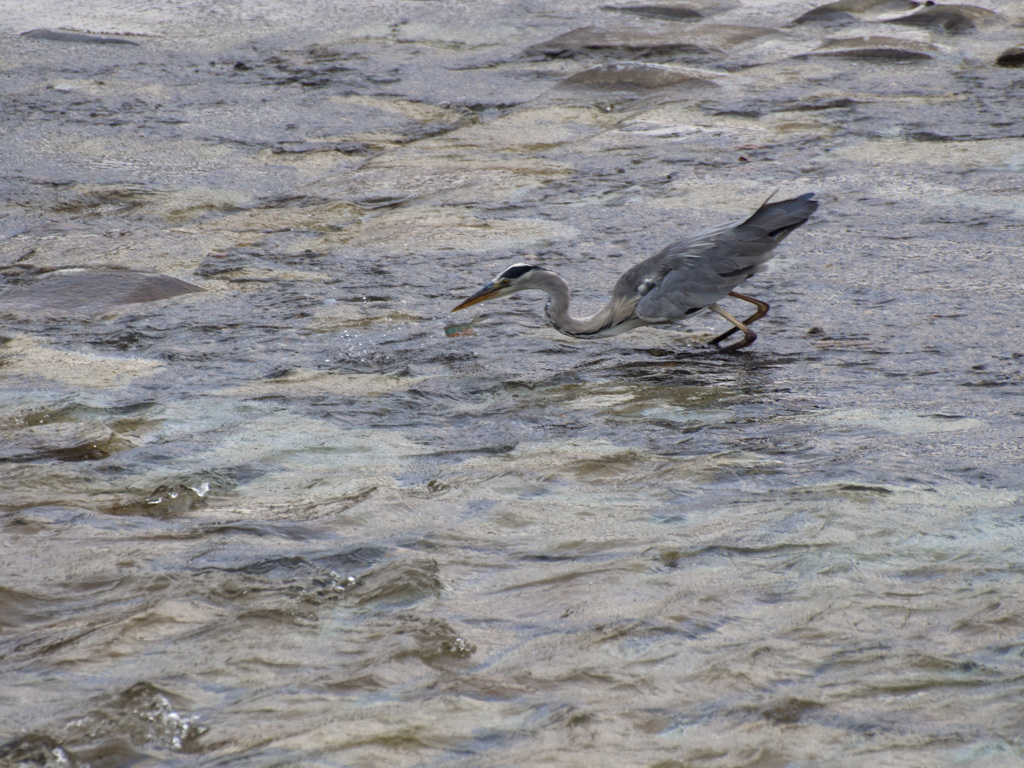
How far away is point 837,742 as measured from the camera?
2561mm

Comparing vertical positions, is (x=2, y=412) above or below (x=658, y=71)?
below

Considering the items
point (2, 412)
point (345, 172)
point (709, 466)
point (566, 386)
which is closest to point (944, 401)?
point (709, 466)

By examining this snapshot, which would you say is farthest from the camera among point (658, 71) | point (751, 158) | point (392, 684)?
point (658, 71)

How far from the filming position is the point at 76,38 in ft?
37.4

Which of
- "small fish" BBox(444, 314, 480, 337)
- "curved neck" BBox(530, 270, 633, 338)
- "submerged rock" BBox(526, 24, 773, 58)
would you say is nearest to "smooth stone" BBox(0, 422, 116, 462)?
"small fish" BBox(444, 314, 480, 337)

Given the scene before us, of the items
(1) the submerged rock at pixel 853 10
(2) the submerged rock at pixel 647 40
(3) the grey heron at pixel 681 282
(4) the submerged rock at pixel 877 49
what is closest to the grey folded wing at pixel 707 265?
(3) the grey heron at pixel 681 282

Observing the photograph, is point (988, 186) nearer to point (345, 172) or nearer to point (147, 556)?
point (345, 172)

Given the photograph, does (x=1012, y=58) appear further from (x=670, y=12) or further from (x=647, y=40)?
(x=670, y=12)

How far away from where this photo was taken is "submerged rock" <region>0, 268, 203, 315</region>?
5863 millimetres

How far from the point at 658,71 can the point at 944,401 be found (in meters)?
6.04

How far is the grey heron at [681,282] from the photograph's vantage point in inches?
215

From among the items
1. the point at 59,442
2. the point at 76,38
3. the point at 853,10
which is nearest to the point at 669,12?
the point at 853,10

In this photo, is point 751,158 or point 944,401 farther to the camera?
point 751,158

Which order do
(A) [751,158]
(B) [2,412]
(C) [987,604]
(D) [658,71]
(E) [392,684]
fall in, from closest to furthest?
1. (E) [392,684]
2. (C) [987,604]
3. (B) [2,412]
4. (A) [751,158]
5. (D) [658,71]
